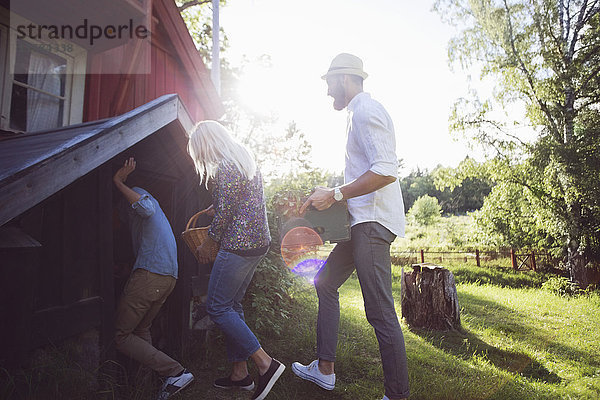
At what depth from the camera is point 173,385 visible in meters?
2.77

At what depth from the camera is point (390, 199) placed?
252 centimetres

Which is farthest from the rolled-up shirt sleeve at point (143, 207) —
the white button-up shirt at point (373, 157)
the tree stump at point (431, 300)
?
the tree stump at point (431, 300)

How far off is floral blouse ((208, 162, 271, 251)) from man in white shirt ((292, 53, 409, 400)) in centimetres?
51

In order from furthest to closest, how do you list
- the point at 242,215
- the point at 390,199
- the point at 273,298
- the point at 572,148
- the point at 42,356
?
1. the point at 572,148
2. the point at 273,298
3. the point at 242,215
4. the point at 390,199
5. the point at 42,356

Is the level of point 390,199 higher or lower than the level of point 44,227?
higher

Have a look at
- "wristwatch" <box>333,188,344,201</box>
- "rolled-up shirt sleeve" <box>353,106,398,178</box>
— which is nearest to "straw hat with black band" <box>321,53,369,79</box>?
"rolled-up shirt sleeve" <box>353,106,398,178</box>

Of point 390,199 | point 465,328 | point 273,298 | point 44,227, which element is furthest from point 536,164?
point 44,227

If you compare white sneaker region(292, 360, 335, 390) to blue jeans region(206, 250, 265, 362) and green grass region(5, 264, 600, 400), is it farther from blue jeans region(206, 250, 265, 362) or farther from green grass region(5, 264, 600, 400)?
blue jeans region(206, 250, 265, 362)

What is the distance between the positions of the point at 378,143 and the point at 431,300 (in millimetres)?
3980

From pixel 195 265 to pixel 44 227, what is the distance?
1.92 meters

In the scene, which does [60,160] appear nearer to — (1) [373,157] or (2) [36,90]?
(1) [373,157]

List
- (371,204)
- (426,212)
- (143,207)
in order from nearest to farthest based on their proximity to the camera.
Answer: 1. (371,204)
2. (143,207)
3. (426,212)

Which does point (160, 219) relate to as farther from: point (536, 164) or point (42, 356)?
point (536, 164)

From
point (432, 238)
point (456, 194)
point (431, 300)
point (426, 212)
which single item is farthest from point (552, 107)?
point (456, 194)
